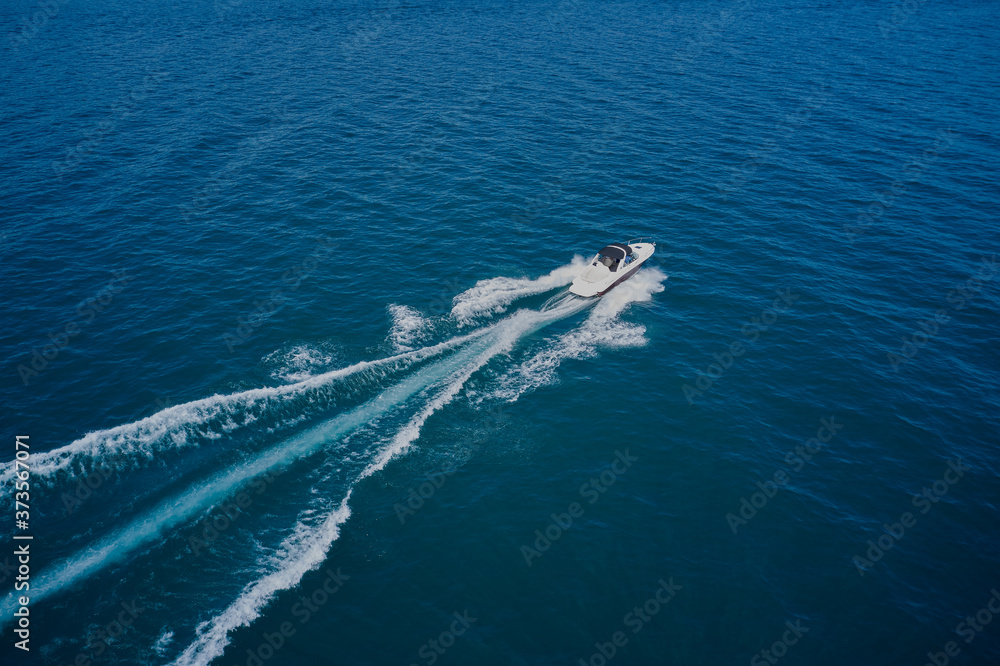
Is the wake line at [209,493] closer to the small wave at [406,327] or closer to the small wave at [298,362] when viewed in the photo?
the small wave at [406,327]

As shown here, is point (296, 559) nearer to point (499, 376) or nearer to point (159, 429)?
point (159, 429)

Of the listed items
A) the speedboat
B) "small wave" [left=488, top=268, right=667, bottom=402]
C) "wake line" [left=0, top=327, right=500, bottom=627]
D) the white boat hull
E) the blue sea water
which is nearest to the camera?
the blue sea water

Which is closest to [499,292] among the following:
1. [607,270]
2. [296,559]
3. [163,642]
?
[607,270]

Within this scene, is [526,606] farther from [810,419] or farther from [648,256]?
[648,256]

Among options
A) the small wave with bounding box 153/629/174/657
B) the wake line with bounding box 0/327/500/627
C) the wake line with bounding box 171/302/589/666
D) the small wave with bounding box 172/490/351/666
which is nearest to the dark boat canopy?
the wake line with bounding box 171/302/589/666

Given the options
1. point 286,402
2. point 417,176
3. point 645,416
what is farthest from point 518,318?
point 417,176

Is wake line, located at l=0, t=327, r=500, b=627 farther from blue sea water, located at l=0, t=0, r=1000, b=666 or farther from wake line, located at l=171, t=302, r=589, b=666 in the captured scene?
wake line, located at l=171, t=302, r=589, b=666
